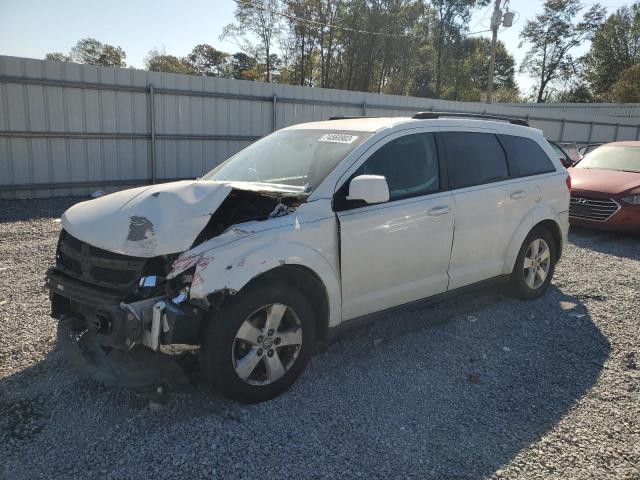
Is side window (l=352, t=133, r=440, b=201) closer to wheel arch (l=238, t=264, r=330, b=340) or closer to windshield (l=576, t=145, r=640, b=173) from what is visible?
wheel arch (l=238, t=264, r=330, b=340)

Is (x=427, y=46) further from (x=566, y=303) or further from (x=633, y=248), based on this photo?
(x=566, y=303)

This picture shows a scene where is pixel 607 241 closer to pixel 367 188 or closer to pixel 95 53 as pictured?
pixel 367 188

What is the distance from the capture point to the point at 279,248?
10.4ft

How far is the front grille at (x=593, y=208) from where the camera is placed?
27.6 ft

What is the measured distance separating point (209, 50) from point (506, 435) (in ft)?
225

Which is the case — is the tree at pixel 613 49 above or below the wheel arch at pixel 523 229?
above

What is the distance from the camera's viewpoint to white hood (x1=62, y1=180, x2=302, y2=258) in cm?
302

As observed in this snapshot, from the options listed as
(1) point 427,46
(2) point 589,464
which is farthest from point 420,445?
(1) point 427,46

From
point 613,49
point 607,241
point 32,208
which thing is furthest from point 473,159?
point 613,49

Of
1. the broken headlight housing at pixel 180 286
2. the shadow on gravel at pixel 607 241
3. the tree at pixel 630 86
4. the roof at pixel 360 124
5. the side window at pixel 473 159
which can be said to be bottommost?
the shadow on gravel at pixel 607 241

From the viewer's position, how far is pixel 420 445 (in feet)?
9.50

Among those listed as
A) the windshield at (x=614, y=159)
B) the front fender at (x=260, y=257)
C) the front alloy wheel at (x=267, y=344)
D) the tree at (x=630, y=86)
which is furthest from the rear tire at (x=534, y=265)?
the tree at (x=630, y=86)

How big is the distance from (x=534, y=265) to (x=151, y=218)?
12.7 ft

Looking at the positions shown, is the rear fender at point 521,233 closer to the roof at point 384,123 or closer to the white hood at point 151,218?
the roof at point 384,123
